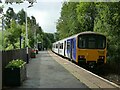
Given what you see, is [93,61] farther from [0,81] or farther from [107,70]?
[0,81]

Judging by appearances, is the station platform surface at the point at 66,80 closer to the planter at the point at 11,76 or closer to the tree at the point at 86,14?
the planter at the point at 11,76

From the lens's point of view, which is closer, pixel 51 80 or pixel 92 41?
pixel 51 80

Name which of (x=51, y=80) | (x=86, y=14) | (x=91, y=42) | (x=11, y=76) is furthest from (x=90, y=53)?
(x=86, y=14)

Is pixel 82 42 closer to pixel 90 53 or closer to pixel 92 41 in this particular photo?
pixel 92 41

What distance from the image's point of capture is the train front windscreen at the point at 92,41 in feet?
100

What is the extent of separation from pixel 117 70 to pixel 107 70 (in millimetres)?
1191

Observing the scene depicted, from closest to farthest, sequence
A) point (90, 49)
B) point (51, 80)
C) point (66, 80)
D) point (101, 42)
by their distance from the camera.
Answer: point (51, 80) < point (66, 80) < point (90, 49) < point (101, 42)

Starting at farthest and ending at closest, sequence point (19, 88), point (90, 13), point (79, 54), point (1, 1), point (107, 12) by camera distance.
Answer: point (90, 13) → point (107, 12) → point (79, 54) → point (19, 88) → point (1, 1)

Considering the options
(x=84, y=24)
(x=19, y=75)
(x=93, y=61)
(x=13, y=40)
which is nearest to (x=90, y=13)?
(x=84, y=24)

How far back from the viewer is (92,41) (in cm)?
3067

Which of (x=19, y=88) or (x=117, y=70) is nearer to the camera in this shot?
(x=19, y=88)

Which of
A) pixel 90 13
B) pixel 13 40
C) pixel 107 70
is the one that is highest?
pixel 90 13

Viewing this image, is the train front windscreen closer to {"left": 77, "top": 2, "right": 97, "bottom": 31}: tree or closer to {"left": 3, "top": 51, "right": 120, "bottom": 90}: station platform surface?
{"left": 3, "top": 51, "right": 120, "bottom": 90}: station platform surface

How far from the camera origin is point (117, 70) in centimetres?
3500
